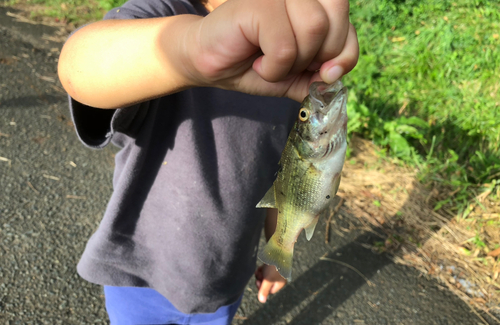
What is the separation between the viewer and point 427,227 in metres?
3.80

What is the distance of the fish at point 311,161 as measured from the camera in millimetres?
1098

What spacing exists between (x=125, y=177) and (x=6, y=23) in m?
6.03

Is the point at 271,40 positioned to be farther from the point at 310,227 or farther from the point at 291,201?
the point at 310,227

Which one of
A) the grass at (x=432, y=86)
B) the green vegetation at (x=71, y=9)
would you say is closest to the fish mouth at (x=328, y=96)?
the grass at (x=432, y=86)

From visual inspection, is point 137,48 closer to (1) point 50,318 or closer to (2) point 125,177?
(2) point 125,177

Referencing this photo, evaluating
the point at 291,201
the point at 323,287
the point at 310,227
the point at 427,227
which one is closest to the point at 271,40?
the point at 291,201

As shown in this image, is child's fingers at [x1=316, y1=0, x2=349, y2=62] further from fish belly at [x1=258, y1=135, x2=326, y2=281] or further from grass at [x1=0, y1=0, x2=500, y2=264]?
grass at [x1=0, y1=0, x2=500, y2=264]

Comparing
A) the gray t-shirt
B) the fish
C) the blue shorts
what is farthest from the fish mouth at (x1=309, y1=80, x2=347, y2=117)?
the blue shorts

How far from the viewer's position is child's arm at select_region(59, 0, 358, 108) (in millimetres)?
926

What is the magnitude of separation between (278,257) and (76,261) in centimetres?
233

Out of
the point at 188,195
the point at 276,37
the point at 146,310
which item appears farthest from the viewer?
the point at 146,310

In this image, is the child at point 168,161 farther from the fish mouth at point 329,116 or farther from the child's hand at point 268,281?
the child's hand at point 268,281

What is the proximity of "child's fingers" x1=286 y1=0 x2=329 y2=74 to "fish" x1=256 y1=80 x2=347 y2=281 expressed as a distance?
172mm

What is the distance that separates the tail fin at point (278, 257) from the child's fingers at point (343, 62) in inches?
26.2
